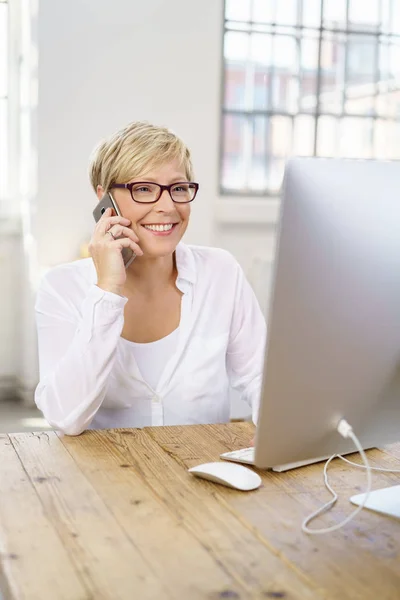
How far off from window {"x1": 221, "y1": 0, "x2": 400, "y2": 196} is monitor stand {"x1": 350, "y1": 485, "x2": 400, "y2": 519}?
12.8ft

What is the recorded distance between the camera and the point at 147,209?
6.71ft

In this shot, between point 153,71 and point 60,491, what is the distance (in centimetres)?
362

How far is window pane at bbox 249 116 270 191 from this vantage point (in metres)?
5.38

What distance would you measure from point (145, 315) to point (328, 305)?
1.00 metres

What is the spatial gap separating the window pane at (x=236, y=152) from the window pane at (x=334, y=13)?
0.77 m

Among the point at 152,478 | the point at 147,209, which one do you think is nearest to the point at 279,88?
the point at 147,209

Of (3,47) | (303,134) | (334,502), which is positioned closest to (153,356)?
(334,502)

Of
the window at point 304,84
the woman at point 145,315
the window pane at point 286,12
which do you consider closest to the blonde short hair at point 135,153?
the woman at point 145,315

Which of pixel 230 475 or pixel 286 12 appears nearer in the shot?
pixel 230 475

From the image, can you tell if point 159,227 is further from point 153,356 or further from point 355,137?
point 355,137

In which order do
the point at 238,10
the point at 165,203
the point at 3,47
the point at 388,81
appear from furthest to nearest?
the point at 388,81, the point at 238,10, the point at 3,47, the point at 165,203

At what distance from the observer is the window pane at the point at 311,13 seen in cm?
527

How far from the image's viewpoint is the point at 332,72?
212 inches

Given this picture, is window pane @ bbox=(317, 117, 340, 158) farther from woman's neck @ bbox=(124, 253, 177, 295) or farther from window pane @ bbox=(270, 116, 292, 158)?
woman's neck @ bbox=(124, 253, 177, 295)
